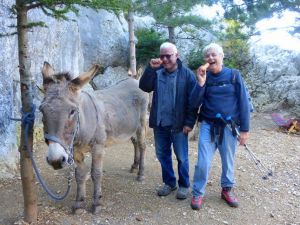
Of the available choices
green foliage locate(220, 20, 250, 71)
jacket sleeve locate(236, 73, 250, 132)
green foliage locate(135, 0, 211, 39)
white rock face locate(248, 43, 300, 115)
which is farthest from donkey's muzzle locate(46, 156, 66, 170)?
green foliage locate(220, 20, 250, 71)

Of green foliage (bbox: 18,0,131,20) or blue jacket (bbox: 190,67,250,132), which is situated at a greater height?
green foliage (bbox: 18,0,131,20)

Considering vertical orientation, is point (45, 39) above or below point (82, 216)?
above

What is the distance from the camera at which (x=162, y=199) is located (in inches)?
216

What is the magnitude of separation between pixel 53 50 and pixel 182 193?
554 cm

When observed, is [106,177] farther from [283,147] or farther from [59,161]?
[283,147]

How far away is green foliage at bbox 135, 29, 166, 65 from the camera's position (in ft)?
42.3

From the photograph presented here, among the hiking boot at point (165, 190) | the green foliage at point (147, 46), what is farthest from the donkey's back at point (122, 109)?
the green foliage at point (147, 46)

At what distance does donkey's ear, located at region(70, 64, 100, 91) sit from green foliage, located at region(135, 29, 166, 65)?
29.1 feet

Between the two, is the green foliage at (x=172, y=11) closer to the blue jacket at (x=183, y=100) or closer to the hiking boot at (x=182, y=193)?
the blue jacket at (x=183, y=100)

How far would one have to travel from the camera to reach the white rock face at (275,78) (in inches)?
534

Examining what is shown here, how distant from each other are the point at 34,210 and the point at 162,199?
6.02 feet

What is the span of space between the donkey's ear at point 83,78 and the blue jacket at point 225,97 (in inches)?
54.3

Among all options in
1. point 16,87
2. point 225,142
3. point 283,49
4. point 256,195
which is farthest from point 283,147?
point 283,49

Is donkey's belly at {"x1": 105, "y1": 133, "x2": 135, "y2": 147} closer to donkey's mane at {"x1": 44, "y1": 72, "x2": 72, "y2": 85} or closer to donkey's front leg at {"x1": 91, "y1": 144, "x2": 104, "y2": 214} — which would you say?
donkey's front leg at {"x1": 91, "y1": 144, "x2": 104, "y2": 214}
